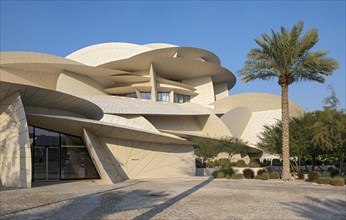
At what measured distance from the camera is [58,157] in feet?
81.5

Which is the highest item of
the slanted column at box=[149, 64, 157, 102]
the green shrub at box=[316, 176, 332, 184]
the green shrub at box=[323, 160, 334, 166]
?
the slanted column at box=[149, 64, 157, 102]

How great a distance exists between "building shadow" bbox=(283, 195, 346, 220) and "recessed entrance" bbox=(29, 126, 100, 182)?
54.3ft

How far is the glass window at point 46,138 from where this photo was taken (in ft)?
77.0

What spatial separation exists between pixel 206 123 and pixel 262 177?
25.9 meters

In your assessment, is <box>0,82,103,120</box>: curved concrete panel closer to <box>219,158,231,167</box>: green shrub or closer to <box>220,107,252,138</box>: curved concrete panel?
<box>219,158,231,167</box>: green shrub

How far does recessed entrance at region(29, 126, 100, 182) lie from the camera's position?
2356 cm

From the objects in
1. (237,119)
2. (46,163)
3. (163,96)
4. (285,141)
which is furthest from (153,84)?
(285,141)

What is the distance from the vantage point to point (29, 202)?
1298 centimetres

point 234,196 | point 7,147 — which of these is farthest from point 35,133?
point 234,196

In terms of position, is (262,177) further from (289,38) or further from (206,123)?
(206,123)

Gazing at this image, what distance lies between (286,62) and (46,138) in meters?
16.9

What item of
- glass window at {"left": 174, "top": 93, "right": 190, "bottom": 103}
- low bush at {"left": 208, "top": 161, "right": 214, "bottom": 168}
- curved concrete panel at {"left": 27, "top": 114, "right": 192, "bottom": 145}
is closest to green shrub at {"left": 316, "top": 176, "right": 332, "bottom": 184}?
curved concrete panel at {"left": 27, "top": 114, "right": 192, "bottom": 145}

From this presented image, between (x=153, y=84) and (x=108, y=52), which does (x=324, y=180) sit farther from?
(x=108, y=52)

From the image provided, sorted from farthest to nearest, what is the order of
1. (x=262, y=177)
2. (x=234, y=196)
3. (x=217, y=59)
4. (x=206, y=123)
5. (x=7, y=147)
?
(x=217, y=59), (x=206, y=123), (x=262, y=177), (x=7, y=147), (x=234, y=196)
